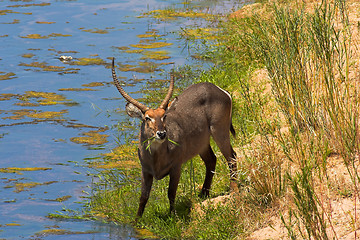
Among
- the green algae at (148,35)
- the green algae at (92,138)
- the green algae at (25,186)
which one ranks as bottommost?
the green algae at (25,186)

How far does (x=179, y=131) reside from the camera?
7516mm

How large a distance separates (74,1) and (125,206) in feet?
45.4

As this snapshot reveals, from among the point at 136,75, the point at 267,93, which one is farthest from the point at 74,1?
the point at 267,93

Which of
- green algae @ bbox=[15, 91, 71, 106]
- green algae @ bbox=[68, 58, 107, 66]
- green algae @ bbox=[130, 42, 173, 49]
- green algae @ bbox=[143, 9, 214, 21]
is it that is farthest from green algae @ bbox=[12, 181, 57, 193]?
green algae @ bbox=[143, 9, 214, 21]

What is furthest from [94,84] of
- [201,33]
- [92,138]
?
[201,33]

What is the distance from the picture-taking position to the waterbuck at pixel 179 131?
7.05m

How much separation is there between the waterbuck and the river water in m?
0.79

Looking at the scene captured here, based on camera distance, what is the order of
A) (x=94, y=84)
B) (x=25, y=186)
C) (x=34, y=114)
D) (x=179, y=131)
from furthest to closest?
(x=94, y=84) → (x=34, y=114) → (x=25, y=186) → (x=179, y=131)

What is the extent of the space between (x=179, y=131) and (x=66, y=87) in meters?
5.71

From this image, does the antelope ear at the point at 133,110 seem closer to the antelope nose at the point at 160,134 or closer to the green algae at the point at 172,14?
the antelope nose at the point at 160,134

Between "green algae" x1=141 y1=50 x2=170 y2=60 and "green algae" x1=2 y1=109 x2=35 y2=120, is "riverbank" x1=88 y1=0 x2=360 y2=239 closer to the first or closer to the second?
"green algae" x1=2 y1=109 x2=35 y2=120

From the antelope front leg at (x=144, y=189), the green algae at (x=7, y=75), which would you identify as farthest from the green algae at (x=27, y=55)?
the antelope front leg at (x=144, y=189)

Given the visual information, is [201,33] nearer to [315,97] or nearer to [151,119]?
[315,97]

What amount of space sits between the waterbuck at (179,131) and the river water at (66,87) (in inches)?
31.0
